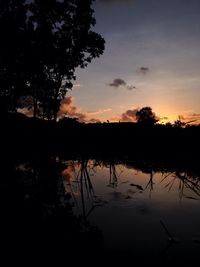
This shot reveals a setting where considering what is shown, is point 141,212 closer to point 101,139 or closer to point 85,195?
point 85,195

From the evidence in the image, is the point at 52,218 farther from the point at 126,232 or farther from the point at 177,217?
the point at 177,217

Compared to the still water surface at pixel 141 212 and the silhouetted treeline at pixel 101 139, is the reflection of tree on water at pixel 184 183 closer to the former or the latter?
the still water surface at pixel 141 212

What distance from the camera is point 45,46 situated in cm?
2920

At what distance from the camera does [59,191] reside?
5.61 meters

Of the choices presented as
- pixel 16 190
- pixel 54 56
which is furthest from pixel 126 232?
pixel 54 56

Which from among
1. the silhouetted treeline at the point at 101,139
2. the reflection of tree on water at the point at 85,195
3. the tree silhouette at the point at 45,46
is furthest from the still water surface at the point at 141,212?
the tree silhouette at the point at 45,46

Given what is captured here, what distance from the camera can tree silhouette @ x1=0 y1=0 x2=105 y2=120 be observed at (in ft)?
90.9

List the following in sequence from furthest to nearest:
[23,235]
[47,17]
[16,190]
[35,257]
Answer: [47,17]
[16,190]
[23,235]
[35,257]

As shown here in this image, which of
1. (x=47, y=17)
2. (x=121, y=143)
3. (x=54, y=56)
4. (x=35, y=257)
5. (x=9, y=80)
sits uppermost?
(x=47, y=17)

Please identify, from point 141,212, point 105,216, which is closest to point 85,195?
point 105,216

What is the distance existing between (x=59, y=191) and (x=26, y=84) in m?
27.6

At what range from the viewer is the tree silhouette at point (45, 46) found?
2772 cm

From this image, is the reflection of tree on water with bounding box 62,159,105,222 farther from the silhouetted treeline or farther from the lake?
the silhouetted treeline

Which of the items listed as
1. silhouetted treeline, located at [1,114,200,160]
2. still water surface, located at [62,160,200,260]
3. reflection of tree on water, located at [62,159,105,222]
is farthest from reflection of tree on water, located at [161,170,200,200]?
silhouetted treeline, located at [1,114,200,160]
